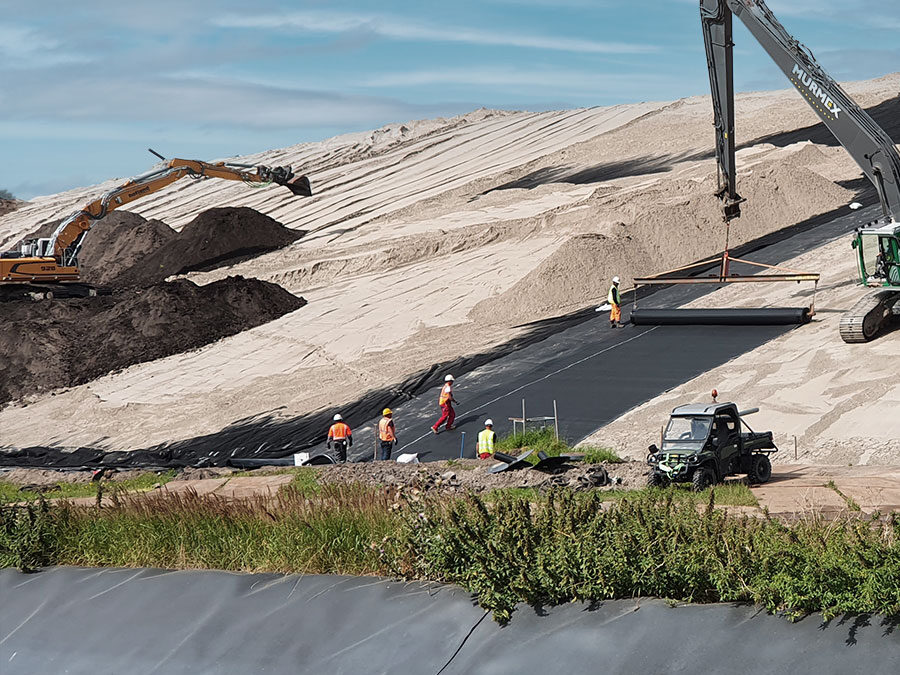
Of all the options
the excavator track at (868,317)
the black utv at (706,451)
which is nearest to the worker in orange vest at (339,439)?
the black utv at (706,451)

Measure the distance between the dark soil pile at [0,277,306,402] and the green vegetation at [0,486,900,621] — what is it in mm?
20174

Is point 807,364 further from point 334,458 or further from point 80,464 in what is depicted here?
point 80,464

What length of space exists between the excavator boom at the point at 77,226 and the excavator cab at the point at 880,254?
23.5 meters

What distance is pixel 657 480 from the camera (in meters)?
14.4

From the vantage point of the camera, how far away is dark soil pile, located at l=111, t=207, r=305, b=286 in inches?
1624

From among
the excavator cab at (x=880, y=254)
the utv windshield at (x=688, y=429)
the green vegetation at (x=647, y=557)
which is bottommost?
the utv windshield at (x=688, y=429)

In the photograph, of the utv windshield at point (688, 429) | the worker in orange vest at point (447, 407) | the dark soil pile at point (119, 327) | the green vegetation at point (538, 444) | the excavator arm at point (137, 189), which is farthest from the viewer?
the excavator arm at point (137, 189)

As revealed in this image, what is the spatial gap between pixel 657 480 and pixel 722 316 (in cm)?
1203

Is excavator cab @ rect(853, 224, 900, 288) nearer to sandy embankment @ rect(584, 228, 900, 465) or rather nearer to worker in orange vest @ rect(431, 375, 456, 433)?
sandy embankment @ rect(584, 228, 900, 465)

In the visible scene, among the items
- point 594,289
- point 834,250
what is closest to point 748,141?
point 834,250

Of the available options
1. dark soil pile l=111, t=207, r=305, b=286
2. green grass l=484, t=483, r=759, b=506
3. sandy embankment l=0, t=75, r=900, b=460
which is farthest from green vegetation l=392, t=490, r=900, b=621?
dark soil pile l=111, t=207, r=305, b=286

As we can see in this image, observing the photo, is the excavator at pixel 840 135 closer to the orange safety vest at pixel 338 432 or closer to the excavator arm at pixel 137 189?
the orange safety vest at pixel 338 432

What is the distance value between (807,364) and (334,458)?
398 inches

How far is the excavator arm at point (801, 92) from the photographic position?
24141 millimetres
